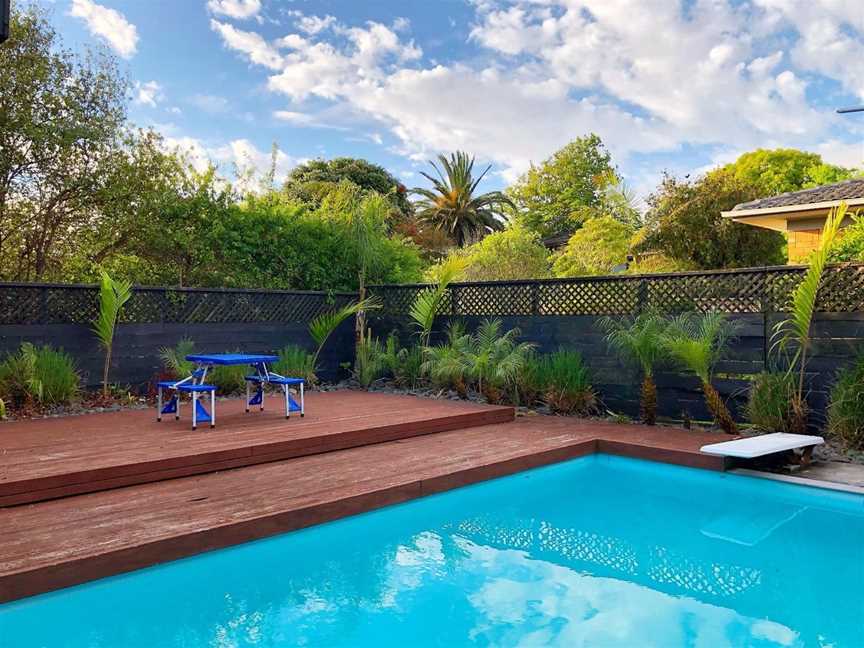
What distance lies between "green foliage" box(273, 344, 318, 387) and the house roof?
23.6ft

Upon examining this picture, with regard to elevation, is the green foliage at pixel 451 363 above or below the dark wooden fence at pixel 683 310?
below

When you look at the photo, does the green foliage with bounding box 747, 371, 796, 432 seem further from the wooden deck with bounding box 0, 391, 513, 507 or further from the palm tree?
the palm tree

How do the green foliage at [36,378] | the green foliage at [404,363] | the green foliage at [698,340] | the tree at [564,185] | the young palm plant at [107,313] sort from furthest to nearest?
the tree at [564,185], the green foliage at [404,363], the young palm plant at [107,313], the green foliage at [36,378], the green foliage at [698,340]

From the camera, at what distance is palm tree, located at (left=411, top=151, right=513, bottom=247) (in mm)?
28453

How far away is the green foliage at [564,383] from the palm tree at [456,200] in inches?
820

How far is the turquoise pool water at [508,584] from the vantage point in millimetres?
2801

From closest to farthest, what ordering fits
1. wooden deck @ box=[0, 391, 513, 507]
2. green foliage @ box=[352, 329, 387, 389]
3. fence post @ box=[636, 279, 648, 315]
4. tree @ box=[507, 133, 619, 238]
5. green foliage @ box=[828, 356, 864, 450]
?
wooden deck @ box=[0, 391, 513, 507]
green foliage @ box=[828, 356, 864, 450]
fence post @ box=[636, 279, 648, 315]
green foliage @ box=[352, 329, 387, 389]
tree @ box=[507, 133, 619, 238]

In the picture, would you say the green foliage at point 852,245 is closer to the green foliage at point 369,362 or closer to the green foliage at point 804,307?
the green foliage at point 804,307

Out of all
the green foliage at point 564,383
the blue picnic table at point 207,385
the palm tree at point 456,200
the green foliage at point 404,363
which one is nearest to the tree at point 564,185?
the palm tree at point 456,200

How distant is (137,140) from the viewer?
9.97 m

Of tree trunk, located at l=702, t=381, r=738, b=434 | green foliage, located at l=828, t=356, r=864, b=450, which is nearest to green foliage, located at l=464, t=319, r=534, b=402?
tree trunk, located at l=702, t=381, r=738, b=434

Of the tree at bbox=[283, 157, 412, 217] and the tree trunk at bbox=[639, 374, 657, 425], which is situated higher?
the tree at bbox=[283, 157, 412, 217]

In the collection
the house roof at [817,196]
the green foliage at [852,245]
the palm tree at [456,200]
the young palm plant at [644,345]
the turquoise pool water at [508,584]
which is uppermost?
the palm tree at [456,200]

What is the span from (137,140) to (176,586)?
27.9ft
